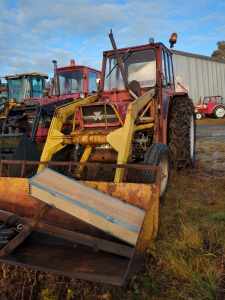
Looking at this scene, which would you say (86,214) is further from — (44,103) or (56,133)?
(44,103)

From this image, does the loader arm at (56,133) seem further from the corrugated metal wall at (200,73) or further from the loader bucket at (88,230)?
the corrugated metal wall at (200,73)

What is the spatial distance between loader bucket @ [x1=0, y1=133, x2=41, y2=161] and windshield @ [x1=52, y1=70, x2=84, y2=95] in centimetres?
299

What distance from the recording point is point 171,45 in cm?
634

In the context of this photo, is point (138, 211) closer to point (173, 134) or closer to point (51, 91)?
point (173, 134)

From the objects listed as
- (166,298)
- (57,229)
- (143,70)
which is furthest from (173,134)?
(166,298)

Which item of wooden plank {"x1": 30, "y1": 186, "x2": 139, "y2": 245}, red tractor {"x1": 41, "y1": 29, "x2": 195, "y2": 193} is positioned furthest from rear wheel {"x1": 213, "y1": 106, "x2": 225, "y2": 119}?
wooden plank {"x1": 30, "y1": 186, "x2": 139, "y2": 245}

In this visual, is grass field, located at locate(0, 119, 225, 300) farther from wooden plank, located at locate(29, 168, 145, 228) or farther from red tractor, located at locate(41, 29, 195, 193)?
red tractor, located at locate(41, 29, 195, 193)

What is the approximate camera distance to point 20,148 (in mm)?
5020

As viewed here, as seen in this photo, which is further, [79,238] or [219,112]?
[219,112]

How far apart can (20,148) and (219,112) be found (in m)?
20.0

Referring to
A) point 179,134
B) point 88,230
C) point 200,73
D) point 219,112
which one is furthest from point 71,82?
point 200,73

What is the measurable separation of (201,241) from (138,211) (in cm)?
65

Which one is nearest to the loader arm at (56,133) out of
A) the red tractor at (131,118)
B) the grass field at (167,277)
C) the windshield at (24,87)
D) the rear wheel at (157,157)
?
the red tractor at (131,118)

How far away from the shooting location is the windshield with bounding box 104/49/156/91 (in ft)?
17.9
